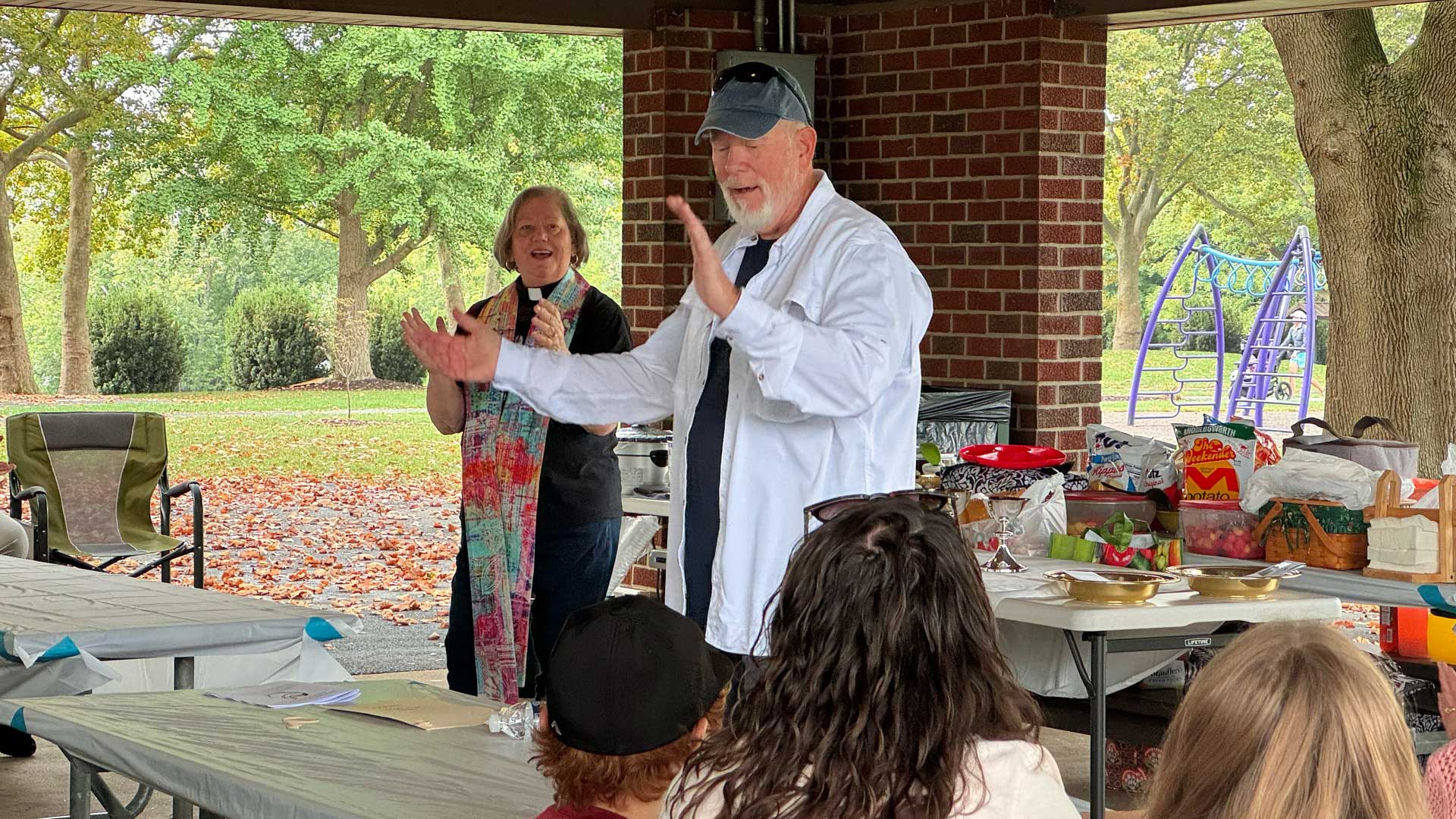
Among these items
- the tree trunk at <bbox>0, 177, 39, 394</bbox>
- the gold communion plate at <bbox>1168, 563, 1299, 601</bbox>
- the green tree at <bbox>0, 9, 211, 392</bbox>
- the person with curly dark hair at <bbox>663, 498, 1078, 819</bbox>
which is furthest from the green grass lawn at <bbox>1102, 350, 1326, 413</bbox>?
the person with curly dark hair at <bbox>663, 498, 1078, 819</bbox>

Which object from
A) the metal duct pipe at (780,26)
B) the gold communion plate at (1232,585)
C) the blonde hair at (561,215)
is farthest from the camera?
the metal duct pipe at (780,26)

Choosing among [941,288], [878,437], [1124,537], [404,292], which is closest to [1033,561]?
[1124,537]

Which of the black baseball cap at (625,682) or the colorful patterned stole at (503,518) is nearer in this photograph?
the black baseball cap at (625,682)

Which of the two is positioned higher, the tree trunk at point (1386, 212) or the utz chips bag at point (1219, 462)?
the tree trunk at point (1386, 212)

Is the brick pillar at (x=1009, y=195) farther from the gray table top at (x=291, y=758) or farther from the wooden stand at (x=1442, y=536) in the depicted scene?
the gray table top at (x=291, y=758)

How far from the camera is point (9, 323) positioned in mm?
15477

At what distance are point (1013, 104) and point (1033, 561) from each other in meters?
2.24

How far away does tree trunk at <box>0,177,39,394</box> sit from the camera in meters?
15.2

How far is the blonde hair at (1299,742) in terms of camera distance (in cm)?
140

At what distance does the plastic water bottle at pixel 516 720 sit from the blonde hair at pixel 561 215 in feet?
6.03

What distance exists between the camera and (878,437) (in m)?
2.67

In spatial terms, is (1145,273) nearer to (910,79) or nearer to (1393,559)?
(910,79)

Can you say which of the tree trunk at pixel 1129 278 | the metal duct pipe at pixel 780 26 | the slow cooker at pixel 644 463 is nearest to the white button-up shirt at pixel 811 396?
the slow cooker at pixel 644 463

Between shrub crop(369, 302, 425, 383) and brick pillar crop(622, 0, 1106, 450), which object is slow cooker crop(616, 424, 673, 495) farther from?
shrub crop(369, 302, 425, 383)
